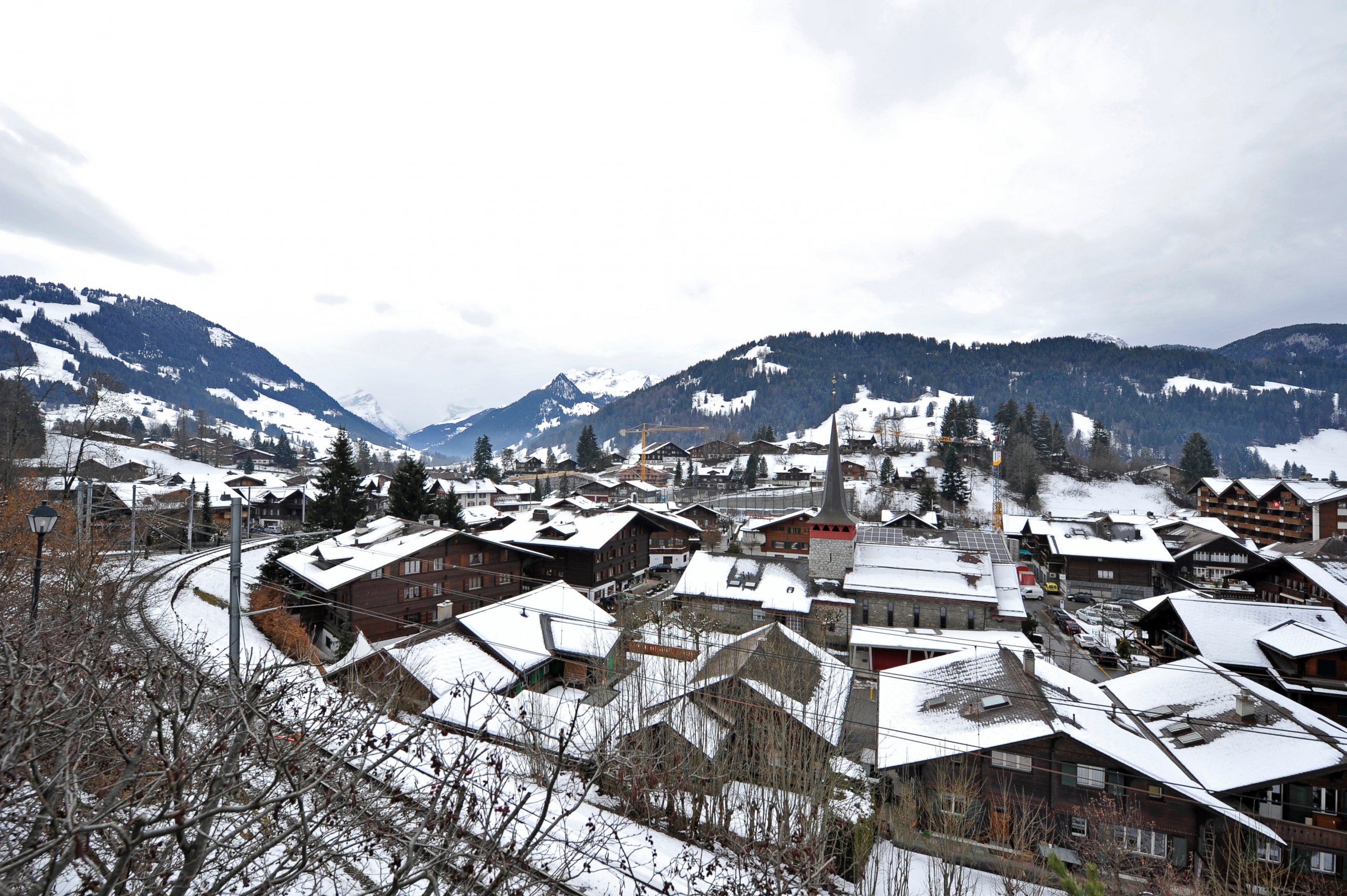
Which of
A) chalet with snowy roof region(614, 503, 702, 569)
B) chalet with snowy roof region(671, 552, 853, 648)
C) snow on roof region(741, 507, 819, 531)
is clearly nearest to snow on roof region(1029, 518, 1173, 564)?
snow on roof region(741, 507, 819, 531)

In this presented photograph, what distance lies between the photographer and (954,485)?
84312 mm

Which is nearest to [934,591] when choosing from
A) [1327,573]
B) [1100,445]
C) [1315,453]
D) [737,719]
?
[1327,573]

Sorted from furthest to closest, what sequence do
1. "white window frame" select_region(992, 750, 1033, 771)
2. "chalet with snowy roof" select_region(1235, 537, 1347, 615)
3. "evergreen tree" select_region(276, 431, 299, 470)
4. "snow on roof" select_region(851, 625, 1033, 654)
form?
1. "evergreen tree" select_region(276, 431, 299, 470)
2. "chalet with snowy roof" select_region(1235, 537, 1347, 615)
3. "snow on roof" select_region(851, 625, 1033, 654)
4. "white window frame" select_region(992, 750, 1033, 771)

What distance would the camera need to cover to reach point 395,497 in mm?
43719

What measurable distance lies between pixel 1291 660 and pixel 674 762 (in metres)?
28.5

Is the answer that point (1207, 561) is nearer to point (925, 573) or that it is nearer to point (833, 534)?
point (925, 573)

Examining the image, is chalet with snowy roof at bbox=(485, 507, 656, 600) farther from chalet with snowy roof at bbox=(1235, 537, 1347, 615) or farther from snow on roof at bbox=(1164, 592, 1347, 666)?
chalet with snowy roof at bbox=(1235, 537, 1347, 615)

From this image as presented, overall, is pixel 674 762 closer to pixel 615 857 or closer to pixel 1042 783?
pixel 615 857

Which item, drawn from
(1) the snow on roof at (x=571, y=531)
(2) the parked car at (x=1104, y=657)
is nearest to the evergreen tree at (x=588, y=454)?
(1) the snow on roof at (x=571, y=531)

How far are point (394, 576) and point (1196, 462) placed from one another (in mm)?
117963

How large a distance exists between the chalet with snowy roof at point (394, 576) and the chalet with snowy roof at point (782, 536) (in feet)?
85.4

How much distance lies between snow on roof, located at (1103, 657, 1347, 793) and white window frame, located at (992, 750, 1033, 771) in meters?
4.56

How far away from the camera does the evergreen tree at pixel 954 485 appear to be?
8412 cm

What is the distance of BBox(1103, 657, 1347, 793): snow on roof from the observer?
636 inches
